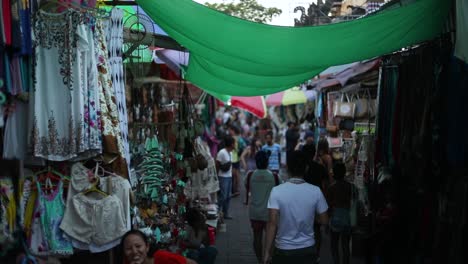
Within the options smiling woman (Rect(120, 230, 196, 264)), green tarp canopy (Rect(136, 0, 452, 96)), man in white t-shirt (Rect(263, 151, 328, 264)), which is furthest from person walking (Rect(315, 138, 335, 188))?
smiling woman (Rect(120, 230, 196, 264))

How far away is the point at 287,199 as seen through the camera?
6230 mm

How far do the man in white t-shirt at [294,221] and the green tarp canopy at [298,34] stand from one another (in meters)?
1.42

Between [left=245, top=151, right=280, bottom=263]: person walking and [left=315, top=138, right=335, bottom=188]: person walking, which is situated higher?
[left=315, top=138, right=335, bottom=188]: person walking

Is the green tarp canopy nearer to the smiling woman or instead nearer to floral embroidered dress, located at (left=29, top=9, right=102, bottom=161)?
floral embroidered dress, located at (left=29, top=9, right=102, bottom=161)

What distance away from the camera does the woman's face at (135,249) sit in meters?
4.94

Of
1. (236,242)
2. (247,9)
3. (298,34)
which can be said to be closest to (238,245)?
(236,242)

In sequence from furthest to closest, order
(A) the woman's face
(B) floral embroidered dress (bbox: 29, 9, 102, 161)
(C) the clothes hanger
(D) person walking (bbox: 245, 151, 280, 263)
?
(D) person walking (bbox: 245, 151, 280, 263) → (C) the clothes hanger → (B) floral embroidered dress (bbox: 29, 9, 102, 161) → (A) the woman's face

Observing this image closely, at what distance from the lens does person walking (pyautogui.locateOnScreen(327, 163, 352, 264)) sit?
8.97 metres

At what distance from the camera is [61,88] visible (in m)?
5.61

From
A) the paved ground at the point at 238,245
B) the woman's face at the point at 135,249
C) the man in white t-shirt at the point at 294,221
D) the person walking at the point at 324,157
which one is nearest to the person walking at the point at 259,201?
the paved ground at the point at 238,245

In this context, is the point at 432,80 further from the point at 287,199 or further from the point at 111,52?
the point at 111,52

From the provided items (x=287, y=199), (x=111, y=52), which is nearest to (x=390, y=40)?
Answer: (x=287, y=199)

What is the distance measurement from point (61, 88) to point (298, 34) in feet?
7.68

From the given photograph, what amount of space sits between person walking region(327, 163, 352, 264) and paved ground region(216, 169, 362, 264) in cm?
142
